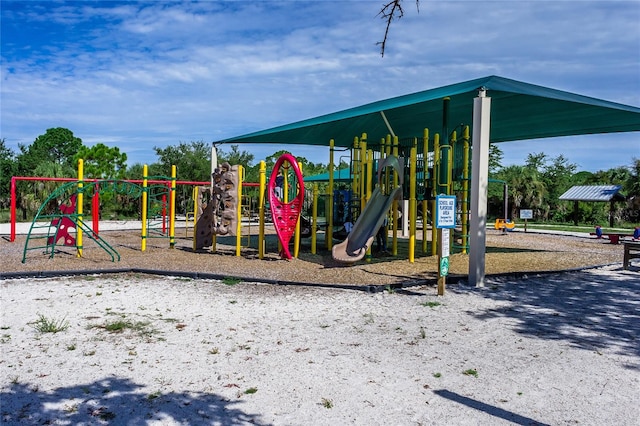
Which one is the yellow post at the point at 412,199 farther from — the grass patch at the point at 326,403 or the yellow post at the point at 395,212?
the grass patch at the point at 326,403

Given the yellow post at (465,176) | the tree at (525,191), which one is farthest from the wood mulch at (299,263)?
the tree at (525,191)

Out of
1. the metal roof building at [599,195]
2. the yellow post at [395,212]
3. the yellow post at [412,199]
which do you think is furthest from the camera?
the metal roof building at [599,195]

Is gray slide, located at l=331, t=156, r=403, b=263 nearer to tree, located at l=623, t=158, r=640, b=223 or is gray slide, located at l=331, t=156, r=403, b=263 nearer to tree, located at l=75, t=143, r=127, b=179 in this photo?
tree, located at l=623, t=158, r=640, b=223

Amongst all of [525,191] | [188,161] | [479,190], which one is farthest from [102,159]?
[479,190]

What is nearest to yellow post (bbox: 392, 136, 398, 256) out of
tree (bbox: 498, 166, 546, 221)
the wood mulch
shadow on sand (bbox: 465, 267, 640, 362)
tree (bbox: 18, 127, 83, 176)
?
the wood mulch

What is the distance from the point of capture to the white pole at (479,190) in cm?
848

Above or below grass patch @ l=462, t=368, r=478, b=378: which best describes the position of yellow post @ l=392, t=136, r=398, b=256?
above

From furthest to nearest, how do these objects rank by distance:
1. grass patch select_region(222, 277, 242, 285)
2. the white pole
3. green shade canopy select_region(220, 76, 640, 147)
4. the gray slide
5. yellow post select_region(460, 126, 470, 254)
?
yellow post select_region(460, 126, 470, 254), the gray slide, green shade canopy select_region(220, 76, 640, 147), grass patch select_region(222, 277, 242, 285), the white pole

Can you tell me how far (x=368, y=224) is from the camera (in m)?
11.5

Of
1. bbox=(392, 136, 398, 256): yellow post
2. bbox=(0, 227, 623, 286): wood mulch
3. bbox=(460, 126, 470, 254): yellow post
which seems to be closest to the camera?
bbox=(0, 227, 623, 286): wood mulch

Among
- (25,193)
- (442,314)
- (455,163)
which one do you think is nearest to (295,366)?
(442,314)

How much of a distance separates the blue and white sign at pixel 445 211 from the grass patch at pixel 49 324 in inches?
207

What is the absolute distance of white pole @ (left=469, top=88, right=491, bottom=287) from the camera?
27.8 feet

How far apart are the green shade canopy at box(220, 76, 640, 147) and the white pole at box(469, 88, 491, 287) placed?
1.54 ft
